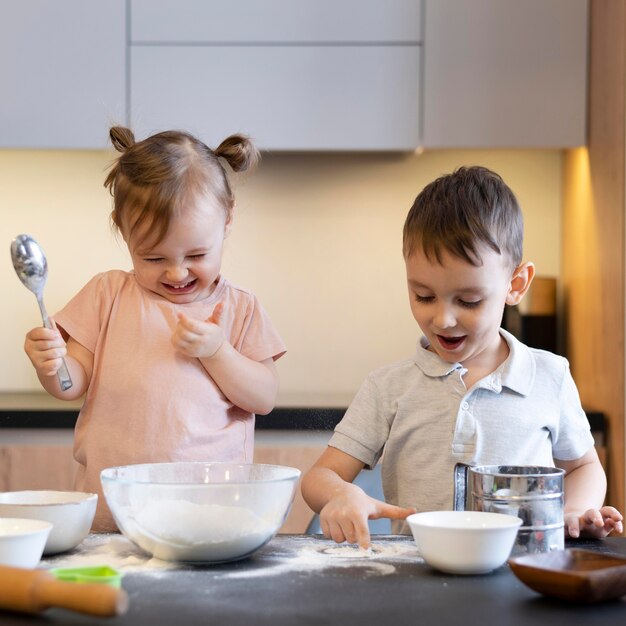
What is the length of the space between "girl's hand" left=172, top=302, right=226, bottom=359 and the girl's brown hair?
132 millimetres

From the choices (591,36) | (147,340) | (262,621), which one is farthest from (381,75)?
(262,621)

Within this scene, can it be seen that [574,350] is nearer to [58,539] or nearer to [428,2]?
[428,2]

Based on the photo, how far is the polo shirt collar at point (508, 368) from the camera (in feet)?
4.18

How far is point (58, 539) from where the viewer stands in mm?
945

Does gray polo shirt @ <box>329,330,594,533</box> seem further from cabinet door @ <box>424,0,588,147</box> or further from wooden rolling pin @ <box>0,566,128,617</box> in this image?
cabinet door @ <box>424,0,588,147</box>

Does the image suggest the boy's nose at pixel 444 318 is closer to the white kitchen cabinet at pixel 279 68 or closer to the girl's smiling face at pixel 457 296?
the girl's smiling face at pixel 457 296

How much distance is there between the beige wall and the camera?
271cm

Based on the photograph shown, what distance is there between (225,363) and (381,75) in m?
1.31

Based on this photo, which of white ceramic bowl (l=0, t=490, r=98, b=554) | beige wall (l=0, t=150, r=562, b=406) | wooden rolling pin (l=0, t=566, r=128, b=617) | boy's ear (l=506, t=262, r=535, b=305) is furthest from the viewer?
beige wall (l=0, t=150, r=562, b=406)

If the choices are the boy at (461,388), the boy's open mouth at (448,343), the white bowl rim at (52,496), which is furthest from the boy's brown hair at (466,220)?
the white bowl rim at (52,496)

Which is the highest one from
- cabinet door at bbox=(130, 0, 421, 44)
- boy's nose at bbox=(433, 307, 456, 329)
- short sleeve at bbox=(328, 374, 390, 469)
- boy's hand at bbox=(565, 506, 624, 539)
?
cabinet door at bbox=(130, 0, 421, 44)

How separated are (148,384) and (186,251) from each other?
19 centimetres

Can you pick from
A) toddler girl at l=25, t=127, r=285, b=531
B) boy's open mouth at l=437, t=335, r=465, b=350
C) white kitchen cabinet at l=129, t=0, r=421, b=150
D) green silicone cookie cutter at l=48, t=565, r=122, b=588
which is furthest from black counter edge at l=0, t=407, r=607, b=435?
green silicone cookie cutter at l=48, t=565, r=122, b=588

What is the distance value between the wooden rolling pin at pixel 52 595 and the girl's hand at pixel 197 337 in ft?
1.73
